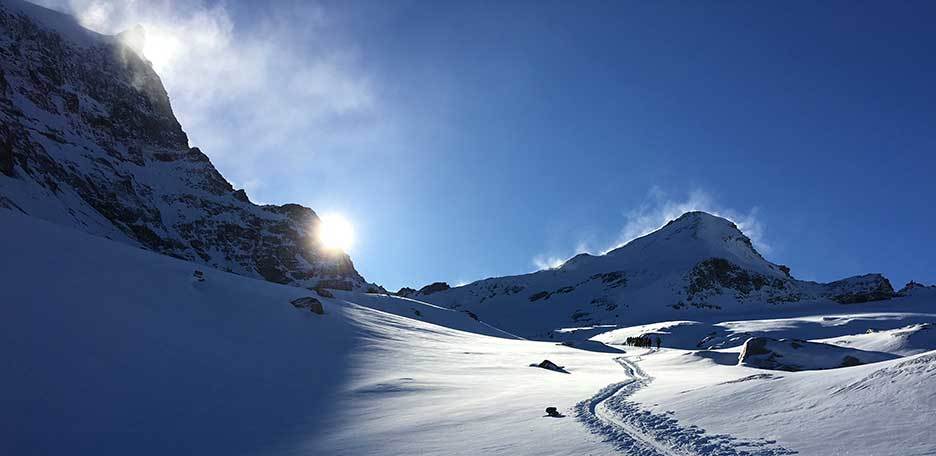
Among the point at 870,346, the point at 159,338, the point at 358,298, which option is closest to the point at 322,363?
the point at 159,338

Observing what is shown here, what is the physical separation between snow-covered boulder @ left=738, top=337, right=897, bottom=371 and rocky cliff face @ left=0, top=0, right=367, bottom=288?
77.1 metres

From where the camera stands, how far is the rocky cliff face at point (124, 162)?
91.1 metres

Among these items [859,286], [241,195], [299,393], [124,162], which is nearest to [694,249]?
[859,286]

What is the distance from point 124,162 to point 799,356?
14195 cm

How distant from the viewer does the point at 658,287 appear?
5723 inches

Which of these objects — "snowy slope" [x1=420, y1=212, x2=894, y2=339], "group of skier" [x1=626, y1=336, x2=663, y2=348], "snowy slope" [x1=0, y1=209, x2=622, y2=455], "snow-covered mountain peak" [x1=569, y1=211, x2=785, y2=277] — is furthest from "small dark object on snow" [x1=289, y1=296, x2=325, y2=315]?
"snow-covered mountain peak" [x1=569, y1=211, x2=785, y2=277]

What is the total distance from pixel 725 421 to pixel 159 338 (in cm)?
1813

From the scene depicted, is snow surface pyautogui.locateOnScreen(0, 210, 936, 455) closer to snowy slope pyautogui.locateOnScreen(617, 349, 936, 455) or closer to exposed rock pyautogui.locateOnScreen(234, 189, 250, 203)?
snowy slope pyautogui.locateOnScreen(617, 349, 936, 455)

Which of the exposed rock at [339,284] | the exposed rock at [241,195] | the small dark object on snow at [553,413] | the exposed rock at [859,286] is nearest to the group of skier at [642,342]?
the small dark object on snow at [553,413]

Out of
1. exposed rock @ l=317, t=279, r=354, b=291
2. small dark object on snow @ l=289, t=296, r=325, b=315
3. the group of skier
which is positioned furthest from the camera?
exposed rock @ l=317, t=279, r=354, b=291

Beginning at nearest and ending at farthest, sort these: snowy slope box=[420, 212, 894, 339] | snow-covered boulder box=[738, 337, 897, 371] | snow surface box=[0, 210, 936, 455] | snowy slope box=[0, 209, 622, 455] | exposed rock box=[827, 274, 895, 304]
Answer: snow surface box=[0, 210, 936, 455] → snowy slope box=[0, 209, 622, 455] → snow-covered boulder box=[738, 337, 897, 371] → snowy slope box=[420, 212, 894, 339] → exposed rock box=[827, 274, 895, 304]

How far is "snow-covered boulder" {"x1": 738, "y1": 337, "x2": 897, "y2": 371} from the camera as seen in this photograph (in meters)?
23.2

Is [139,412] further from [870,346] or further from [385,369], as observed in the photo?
[870,346]

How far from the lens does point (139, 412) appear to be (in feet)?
39.0
